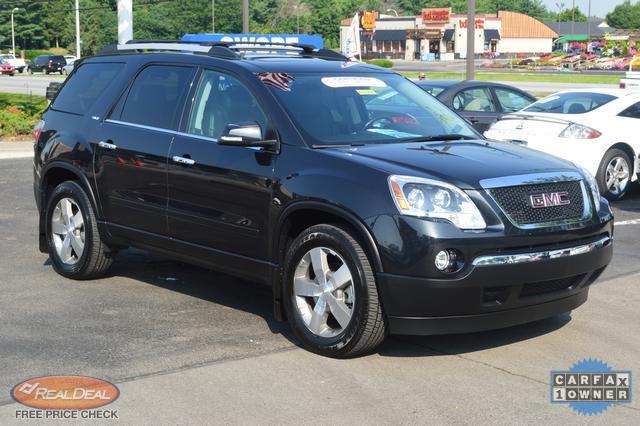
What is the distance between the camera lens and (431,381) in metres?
5.40

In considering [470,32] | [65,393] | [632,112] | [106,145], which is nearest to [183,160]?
[106,145]

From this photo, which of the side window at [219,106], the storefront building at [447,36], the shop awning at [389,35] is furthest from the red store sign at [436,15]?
the side window at [219,106]

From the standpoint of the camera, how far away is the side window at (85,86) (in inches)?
307

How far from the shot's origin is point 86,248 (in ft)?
25.2

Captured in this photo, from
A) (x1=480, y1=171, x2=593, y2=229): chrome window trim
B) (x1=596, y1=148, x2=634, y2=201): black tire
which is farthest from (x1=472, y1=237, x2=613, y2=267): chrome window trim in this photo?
(x1=596, y1=148, x2=634, y2=201): black tire

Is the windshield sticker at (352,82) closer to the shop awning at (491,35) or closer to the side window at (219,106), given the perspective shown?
the side window at (219,106)

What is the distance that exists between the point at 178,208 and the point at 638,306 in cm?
341

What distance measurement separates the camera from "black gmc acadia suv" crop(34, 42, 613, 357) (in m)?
5.46

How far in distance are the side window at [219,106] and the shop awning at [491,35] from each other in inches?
4899

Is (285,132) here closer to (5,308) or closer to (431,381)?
(431,381)

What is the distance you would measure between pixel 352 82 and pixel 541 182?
1679 millimetres

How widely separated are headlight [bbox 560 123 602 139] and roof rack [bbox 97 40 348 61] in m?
5.60

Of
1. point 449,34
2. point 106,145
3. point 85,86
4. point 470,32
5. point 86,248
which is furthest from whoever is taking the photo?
point 449,34

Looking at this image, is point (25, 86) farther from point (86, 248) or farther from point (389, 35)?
point (389, 35)
